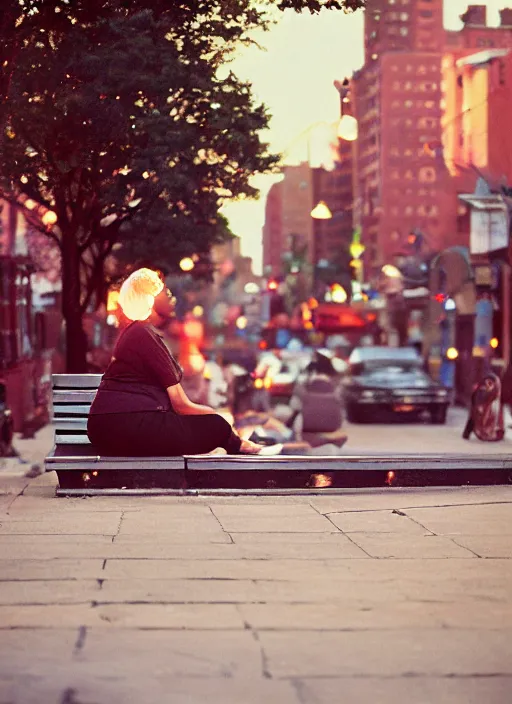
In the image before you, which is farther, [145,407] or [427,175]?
[427,175]

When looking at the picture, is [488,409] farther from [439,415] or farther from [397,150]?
[397,150]

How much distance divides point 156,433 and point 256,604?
493cm

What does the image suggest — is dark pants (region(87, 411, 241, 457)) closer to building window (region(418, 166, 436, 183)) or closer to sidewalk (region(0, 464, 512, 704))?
sidewalk (region(0, 464, 512, 704))

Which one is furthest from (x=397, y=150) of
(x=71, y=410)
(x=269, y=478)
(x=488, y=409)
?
(x=269, y=478)

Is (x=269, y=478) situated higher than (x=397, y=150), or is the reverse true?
(x=397, y=150)

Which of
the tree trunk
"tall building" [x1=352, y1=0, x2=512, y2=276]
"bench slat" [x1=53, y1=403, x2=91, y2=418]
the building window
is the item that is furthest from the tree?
the building window

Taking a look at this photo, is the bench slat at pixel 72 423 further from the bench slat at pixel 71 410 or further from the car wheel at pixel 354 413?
the car wheel at pixel 354 413

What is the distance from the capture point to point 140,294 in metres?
11.8

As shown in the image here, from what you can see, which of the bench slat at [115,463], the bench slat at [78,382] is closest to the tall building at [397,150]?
the bench slat at [78,382]

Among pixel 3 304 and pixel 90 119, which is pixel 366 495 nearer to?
pixel 90 119

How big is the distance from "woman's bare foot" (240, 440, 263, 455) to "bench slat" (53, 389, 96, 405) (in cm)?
153

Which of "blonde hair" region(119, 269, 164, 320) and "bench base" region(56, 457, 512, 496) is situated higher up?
"blonde hair" region(119, 269, 164, 320)

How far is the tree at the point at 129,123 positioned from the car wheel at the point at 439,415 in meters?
8.84

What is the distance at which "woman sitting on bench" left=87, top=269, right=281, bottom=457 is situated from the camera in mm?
11562
